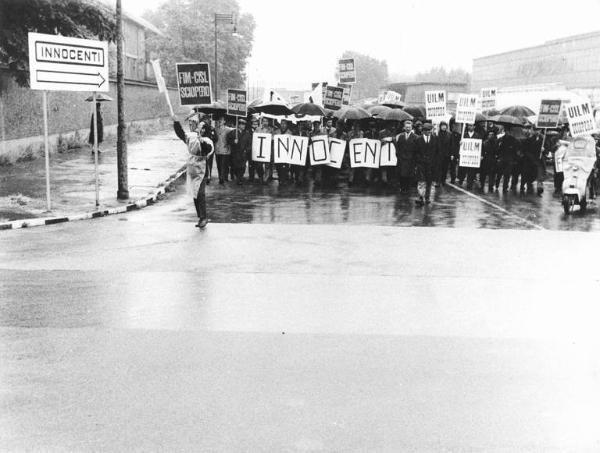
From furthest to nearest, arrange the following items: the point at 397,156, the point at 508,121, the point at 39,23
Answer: the point at 39,23 < the point at 508,121 < the point at 397,156

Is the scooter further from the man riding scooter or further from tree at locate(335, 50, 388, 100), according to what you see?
tree at locate(335, 50, 388, 100)

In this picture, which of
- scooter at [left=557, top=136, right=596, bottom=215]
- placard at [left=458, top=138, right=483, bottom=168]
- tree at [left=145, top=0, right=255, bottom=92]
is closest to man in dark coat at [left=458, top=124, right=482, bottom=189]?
placard at [left=458, top=138, right=483, bottom=168]

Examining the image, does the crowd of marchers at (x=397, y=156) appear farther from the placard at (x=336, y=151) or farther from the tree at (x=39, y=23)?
the tree at (x=39, y=23)

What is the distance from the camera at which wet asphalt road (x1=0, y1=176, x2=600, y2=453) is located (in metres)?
4.62

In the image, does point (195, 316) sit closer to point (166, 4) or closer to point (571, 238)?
point (571, 238)

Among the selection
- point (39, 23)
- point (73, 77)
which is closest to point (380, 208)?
point (73, 77)

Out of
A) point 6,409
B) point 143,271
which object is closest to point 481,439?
point 6,409

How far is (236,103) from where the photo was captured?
2072cm

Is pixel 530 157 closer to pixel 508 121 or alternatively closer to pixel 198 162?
pixel 508 121

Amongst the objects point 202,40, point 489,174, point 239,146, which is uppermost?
point 202,40

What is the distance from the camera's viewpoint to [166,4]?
269 ft

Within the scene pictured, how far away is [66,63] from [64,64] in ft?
0.18

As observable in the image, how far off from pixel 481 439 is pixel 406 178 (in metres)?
14.3

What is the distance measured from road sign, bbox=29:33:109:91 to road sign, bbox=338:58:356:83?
43.2 feet
